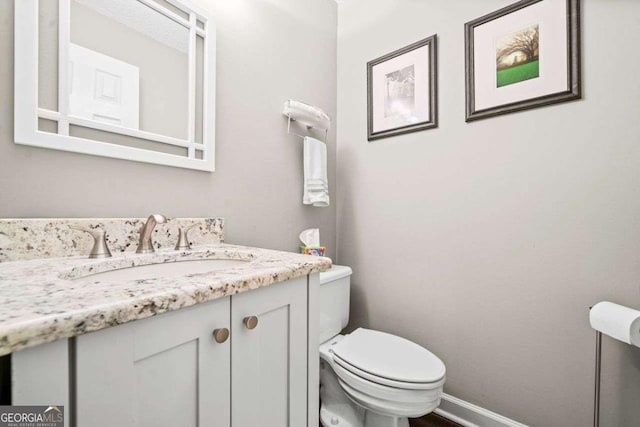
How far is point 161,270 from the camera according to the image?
2.70 feet

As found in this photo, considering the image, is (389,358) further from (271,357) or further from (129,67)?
(129,67)

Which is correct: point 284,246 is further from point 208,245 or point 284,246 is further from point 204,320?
point 204,320

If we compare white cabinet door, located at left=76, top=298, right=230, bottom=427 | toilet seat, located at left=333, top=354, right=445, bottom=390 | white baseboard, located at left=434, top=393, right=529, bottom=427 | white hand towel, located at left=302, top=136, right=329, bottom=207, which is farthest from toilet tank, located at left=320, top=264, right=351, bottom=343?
white cabinet door, located at left=76, top=298, right=230, bottom=427

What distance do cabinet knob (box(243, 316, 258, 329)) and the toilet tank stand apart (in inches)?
26.0

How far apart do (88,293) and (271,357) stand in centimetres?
38

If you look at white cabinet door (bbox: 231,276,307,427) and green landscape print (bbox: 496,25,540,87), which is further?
green landscape print (bbox: 496,25,540,87)

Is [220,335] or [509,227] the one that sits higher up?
[509,227]

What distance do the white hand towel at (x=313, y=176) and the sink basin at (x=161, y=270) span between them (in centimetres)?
60

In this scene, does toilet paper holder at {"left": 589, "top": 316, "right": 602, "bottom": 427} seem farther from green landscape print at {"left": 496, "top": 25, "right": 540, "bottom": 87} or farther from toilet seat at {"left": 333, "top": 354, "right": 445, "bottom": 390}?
green landscape print at {"left": 496, "top": 25, "right": 540, "bottom": 87}

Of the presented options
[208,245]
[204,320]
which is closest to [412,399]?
[204,320]

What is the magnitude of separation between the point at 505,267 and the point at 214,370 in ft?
3.82

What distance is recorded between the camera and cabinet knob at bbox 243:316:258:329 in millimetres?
548

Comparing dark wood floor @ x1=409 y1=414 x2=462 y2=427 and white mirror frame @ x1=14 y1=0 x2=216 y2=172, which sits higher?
white mirror frame @ x1=14 y1=0 x2=216 y2=172

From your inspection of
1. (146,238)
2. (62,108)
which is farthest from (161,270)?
(62,108)
